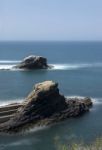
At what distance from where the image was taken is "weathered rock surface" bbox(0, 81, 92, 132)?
82562mm

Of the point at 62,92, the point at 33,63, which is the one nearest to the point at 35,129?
the point at 62,92

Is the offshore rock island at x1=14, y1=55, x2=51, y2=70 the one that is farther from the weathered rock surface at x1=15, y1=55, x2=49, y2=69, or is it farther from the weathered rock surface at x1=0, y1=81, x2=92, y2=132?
the weathered rock surface at x1=0, y1=81, x2=92, y2=132

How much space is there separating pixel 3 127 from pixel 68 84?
6314cm

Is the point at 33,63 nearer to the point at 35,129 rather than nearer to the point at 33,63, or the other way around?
the point at 33,63

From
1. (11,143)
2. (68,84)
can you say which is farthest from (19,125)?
(68,84)

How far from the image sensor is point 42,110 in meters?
88.5

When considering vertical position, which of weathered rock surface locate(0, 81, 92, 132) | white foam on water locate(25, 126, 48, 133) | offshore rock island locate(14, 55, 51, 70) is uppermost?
offshore rock island locate(14, 55, 51, 70)

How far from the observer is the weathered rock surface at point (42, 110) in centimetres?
8256

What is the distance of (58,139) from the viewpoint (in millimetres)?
74750

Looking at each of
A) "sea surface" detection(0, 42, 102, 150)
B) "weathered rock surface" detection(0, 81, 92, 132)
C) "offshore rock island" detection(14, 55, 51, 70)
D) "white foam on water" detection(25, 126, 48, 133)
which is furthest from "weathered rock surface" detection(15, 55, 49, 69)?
"white foam on water" detection(25, 126, 48, 133)

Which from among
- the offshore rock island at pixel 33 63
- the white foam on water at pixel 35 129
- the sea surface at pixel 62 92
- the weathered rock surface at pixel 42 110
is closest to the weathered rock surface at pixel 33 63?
the offshore rock island at pixel 33 63

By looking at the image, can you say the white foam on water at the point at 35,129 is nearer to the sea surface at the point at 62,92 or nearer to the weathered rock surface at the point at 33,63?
the sea surface at the point at 62,92

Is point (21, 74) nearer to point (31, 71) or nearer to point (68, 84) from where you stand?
point (31, 71)

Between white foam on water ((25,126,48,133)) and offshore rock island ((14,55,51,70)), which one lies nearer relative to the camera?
white foam on water ((25,126,48,133))
